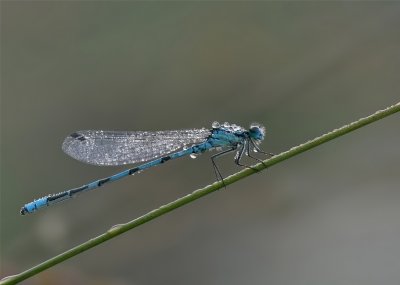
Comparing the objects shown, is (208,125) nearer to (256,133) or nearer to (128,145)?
(128,145)

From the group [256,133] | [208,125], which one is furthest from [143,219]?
[208,125]

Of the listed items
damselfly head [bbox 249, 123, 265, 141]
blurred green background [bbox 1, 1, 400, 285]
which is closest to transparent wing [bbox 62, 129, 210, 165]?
damselfly head [bbox 249, 123, 265, 141]

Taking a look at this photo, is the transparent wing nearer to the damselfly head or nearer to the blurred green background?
the damselfly head

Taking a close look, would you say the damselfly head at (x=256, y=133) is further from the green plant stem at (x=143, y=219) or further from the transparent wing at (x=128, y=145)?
the green plant stem at (x=143, y=219)

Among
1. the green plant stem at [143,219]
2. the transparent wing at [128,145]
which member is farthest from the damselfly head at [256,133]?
the green plant stem at [143,219]

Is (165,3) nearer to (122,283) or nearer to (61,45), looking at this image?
(61,45)
